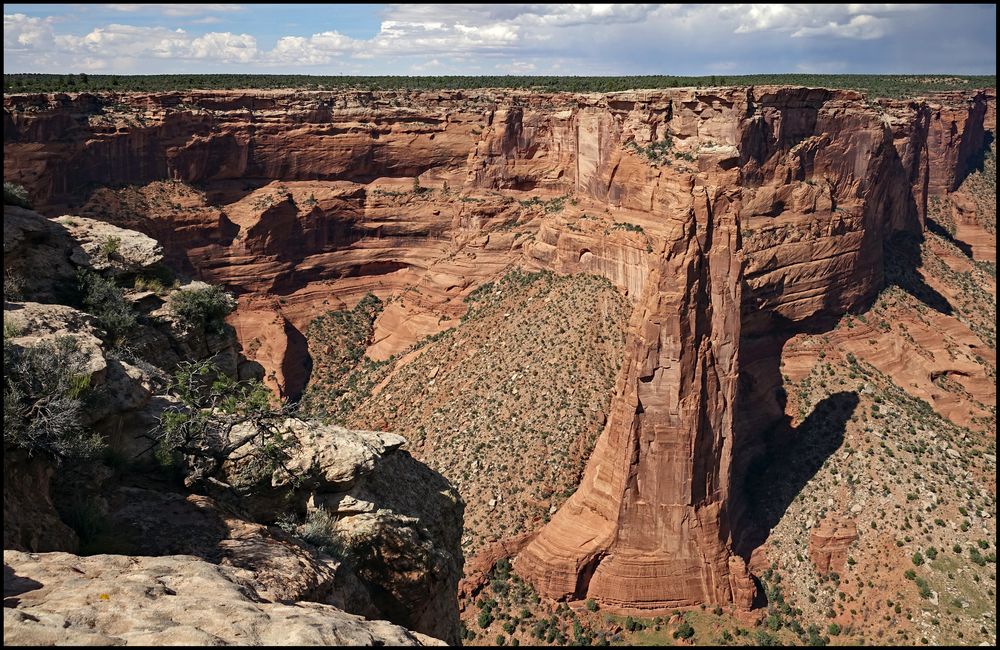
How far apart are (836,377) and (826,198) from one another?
459 inches

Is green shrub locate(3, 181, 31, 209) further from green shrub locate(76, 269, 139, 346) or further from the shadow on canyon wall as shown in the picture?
the shadow on canyon wall

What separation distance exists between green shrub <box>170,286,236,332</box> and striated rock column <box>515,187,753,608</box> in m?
18.1

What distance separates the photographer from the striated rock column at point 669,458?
32562 mm

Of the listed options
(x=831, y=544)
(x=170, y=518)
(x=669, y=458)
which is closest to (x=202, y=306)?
(x=170, y=518)

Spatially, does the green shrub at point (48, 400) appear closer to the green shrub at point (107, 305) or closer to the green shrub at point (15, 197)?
the green shrub at point (107, 305)

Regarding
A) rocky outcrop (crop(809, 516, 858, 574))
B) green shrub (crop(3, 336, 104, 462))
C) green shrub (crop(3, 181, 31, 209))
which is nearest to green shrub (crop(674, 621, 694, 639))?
rocky outcrop (crop(809, 516, 858, 574))

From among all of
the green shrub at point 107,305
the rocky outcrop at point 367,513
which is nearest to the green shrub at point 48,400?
the rocky outcrop at point 367,513

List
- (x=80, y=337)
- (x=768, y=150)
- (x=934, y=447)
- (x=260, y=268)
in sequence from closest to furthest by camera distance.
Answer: (x=80, y=337), (x=934, y=447), (x=768, y=150), (x=260, y=268)

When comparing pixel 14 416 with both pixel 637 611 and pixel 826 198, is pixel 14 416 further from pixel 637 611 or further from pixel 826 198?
pixel 826 198

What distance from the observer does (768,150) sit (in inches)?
1935

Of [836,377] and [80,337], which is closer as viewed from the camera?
[80,337]

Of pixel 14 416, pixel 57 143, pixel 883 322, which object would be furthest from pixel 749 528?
Result: pixel 57 143

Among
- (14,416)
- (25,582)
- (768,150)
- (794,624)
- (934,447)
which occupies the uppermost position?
(768,150)

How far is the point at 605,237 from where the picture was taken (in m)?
50.0
